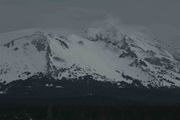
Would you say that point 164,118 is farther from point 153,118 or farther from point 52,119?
point 52,119

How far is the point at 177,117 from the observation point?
193750 millimetres

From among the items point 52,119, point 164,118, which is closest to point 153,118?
point 164,118

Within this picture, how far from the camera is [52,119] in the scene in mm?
198500

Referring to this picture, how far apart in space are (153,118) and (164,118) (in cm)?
509

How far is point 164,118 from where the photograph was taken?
194875 millimetres

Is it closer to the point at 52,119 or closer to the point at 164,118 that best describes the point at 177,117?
the point at 164,118


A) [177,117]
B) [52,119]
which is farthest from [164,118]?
[52,119]

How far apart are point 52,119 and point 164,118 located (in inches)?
1293

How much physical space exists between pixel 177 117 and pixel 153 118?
839 centimetres

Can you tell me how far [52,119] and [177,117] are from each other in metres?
36.6

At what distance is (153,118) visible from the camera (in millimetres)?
199125

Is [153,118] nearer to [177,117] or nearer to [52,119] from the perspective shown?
[177,117]

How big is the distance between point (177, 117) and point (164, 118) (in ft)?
12.5
